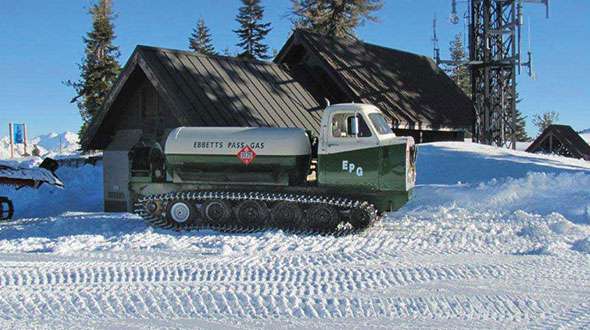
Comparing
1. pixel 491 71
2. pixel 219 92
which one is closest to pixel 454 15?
pixel 491 71

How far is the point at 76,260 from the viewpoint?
290 inches

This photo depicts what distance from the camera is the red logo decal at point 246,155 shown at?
995cm

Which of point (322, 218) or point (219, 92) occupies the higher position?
point (219, 92)

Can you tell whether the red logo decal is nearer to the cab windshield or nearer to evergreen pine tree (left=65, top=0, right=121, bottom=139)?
the cab windshield

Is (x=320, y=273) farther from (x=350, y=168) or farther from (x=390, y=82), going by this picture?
(x=390, y=82)

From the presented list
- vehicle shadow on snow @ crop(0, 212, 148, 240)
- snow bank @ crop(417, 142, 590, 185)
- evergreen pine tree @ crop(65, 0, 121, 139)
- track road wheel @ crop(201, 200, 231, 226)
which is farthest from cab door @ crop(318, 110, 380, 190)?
evergreen pine tree @ crop(65, 0, 121, 139)

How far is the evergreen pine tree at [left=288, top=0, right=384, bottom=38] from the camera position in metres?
34.7

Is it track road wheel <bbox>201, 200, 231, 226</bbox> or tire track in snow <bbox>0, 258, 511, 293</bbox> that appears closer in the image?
tire track in snow <bbox>0, 258, 511, 293</bbox>

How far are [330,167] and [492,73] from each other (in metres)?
19.4

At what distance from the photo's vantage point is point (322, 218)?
9.62 m

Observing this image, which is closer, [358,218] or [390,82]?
[358,218]

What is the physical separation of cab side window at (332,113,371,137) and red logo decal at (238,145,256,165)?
157cm

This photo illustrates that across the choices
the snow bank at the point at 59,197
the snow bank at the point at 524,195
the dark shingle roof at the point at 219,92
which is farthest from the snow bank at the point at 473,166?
Answer: the snow bank at the point at 59,197

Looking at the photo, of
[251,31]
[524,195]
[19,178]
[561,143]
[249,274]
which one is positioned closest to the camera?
[249,274]
